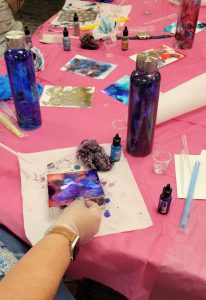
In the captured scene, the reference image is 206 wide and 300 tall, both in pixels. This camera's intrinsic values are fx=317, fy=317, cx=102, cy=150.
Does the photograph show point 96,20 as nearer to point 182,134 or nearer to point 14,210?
point 182,134

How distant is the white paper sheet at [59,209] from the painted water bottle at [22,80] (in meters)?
0.14

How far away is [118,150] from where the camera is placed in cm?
87

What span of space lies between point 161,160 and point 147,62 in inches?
10.8

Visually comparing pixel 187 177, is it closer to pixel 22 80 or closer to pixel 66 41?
pixel 22 80

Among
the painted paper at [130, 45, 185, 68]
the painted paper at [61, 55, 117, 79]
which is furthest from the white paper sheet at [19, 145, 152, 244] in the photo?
the painted paper at [130, 45, 185, 68]

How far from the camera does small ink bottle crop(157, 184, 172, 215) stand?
0.72m

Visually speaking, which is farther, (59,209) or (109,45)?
(109,45)

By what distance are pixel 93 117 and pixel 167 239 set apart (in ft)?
1.67

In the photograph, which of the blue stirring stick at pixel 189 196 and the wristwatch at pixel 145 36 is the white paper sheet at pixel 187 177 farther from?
the wristwatch at pixel 145 36

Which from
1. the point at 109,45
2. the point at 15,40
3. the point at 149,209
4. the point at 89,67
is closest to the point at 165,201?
the point at 149,209

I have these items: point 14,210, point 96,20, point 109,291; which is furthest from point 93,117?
point 96,20

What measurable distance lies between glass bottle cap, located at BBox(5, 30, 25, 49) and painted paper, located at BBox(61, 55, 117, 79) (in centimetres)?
43

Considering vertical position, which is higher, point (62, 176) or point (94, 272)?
point (62, 176)

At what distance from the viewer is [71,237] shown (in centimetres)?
67
